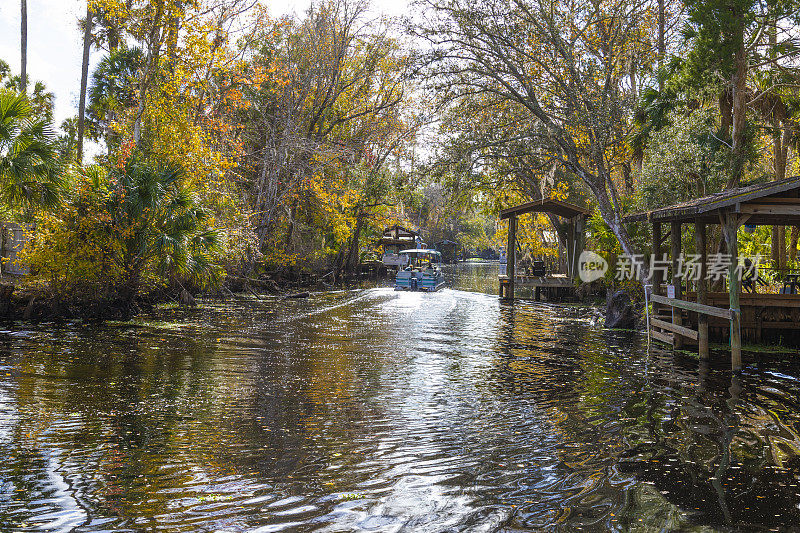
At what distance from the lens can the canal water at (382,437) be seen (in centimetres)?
495

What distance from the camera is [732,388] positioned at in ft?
34.4

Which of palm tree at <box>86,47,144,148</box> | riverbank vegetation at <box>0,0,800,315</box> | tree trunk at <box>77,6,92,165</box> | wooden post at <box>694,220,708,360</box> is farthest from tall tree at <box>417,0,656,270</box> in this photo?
palm tree at <box>86,47,144,148</box>

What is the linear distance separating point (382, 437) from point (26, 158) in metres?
10.9

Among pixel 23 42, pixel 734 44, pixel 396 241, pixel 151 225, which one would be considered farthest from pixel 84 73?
pixel 396 241

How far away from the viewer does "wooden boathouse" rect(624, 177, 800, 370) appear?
11.5 m

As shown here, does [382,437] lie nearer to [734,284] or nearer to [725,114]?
[734,284]

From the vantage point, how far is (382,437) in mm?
7148

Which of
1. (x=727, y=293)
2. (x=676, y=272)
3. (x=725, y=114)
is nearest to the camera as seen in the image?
(x=676, y=272)

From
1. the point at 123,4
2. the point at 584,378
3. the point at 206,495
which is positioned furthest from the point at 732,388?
the point at 123,4

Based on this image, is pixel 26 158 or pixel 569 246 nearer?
pixel 26 158

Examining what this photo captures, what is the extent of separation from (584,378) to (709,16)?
10380 millimetres

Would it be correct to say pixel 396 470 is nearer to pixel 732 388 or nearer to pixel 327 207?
pixel 732 388

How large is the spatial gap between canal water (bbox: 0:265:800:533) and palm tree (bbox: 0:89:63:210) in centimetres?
313

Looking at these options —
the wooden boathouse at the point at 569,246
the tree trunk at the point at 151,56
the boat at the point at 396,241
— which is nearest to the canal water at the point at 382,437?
the tree trunk at the point at 151,56
